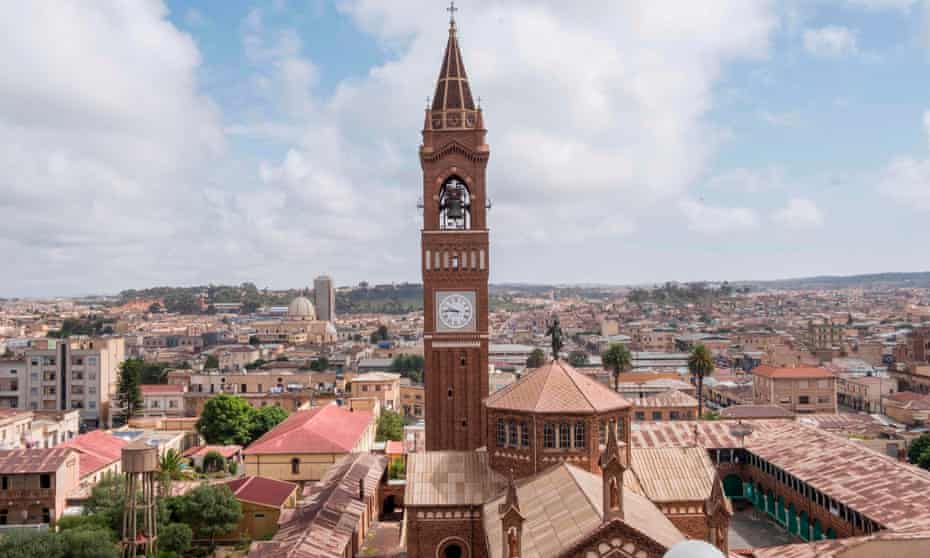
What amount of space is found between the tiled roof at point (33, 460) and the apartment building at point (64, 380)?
43014 millimetres

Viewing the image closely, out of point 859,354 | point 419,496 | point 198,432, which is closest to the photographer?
point 419,496

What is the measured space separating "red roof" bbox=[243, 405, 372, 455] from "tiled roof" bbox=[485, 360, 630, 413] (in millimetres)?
25292

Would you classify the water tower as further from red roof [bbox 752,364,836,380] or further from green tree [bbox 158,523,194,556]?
red roof [bbox 752,364,836,380]

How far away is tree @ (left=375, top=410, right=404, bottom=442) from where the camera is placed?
76.4m

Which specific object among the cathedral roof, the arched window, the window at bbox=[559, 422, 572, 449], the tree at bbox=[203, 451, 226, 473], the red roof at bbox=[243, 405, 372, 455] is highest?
the cathedral roof

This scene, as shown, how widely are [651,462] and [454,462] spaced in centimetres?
785

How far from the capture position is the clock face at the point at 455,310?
40406 millimetres

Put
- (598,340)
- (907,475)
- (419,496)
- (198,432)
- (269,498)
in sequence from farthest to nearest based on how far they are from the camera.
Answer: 1. (598,340)
2. (198,432)
3. (269,498)
4. (907,475)
5. (419,496)

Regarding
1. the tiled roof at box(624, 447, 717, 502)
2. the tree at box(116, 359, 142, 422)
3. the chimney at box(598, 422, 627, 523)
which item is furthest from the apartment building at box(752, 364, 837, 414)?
the chimney at box(598, 422, 627, 523)

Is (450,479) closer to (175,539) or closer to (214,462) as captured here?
(175,539)

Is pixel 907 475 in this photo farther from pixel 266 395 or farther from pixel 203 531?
pixel 266 395

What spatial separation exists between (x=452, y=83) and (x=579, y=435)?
66.2 feet

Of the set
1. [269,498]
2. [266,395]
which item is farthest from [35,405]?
[269,498]

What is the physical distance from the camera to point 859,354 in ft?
456
